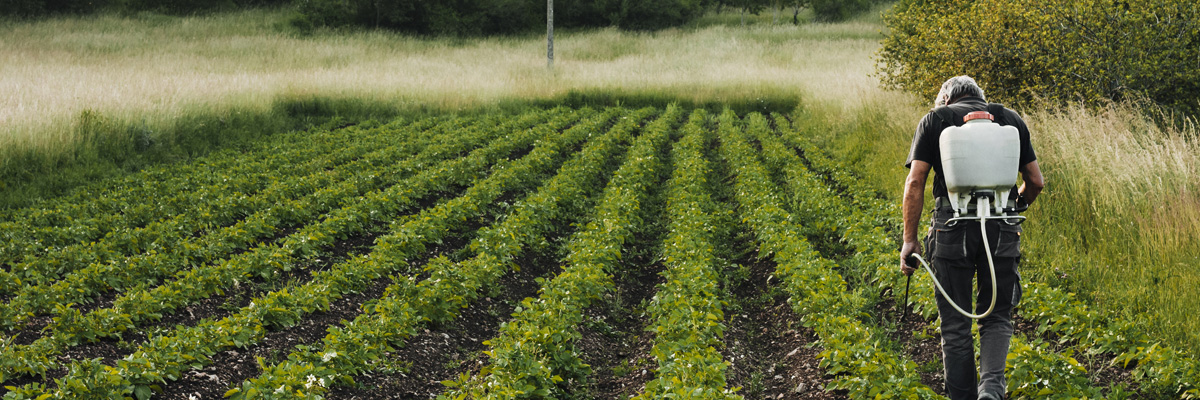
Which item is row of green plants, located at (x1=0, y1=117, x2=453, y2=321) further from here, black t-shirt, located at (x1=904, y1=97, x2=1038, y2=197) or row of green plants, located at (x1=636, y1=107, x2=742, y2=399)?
black t-shirt, located at (x1=904, y1=97, x2=1038, y2=197)

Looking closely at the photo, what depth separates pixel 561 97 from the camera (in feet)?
91.8

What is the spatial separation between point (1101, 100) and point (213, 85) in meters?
19.8

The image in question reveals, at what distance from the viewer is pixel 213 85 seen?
20328 mm

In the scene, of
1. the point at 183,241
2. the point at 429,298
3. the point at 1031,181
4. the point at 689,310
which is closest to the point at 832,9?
the point at 183,241

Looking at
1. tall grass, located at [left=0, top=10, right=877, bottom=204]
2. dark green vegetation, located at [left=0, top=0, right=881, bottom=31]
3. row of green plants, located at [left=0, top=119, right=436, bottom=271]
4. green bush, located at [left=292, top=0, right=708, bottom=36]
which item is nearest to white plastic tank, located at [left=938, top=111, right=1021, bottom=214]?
row of green plants, located at [left=0, top=119, right=436, bottom=271]

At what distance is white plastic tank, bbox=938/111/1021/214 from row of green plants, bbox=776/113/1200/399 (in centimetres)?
123

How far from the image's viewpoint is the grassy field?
7.44m

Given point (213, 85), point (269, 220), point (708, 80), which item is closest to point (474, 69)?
point (708, 80)

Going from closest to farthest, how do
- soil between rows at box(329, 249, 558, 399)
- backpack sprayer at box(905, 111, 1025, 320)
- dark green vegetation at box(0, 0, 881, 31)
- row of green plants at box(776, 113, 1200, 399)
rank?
backpack sprayer at box(905, 111, 1025, 320) < row of green plants at box(776, 113, 1200, 399) < soil between rows at box(329, 249, 558, 399) < dark green vegetation at box(0, 0, 881, 31)

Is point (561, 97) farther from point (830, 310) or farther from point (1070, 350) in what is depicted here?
point (1070, 350)

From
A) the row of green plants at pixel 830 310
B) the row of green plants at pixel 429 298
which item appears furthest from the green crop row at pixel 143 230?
the row of green plants at pixel 830 310

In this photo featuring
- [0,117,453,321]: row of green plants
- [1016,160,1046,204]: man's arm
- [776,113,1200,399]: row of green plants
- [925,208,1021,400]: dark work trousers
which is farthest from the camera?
[0,117,453,321]: row of green plants

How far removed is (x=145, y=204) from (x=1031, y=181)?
32.6 feet

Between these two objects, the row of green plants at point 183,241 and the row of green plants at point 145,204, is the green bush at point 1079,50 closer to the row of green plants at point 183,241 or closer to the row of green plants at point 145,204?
the row of green plants at point 183,241
